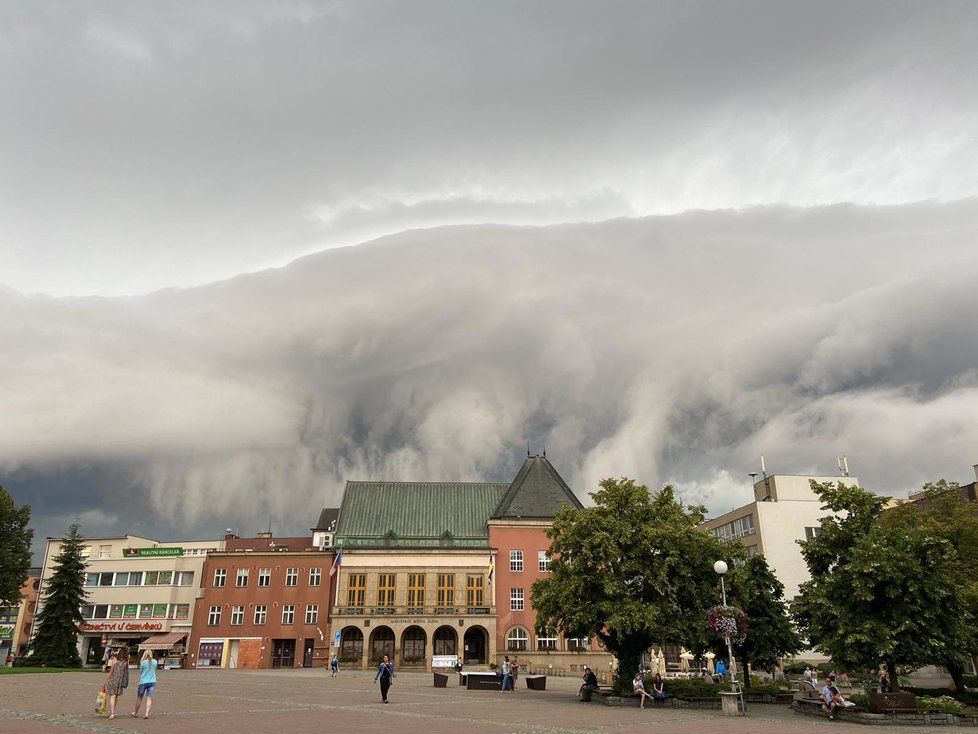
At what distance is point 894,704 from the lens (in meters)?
25.0

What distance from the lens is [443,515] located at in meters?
84.1

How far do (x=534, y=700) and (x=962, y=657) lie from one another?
17.6 metres

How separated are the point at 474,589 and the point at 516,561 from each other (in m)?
5.15

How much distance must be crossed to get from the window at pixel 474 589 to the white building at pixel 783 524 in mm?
26063

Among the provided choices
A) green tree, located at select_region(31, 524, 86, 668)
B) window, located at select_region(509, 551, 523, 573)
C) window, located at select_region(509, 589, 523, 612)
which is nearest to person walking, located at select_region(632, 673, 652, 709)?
window, located at select_region(509, 589, 523, 612)

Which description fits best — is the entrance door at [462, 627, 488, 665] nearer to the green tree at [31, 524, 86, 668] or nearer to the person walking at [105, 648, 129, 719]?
the green tree at [31, 524, 86, 668]

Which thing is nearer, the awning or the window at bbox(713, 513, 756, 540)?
the awning

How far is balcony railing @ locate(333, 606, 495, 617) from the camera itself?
7100 cm

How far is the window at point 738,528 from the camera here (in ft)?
264

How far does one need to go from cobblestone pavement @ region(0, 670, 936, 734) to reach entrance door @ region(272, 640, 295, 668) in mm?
40182

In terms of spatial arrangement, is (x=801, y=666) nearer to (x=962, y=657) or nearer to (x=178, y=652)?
(x=962, y=657)

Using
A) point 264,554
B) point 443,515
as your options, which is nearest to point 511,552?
point 443,515

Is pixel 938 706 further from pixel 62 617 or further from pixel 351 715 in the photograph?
pixel 62 617

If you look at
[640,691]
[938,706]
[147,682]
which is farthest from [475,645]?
[147,682]
